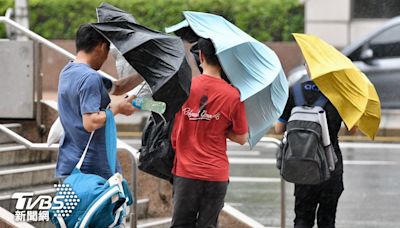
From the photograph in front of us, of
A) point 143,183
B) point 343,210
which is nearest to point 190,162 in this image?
point 143,183

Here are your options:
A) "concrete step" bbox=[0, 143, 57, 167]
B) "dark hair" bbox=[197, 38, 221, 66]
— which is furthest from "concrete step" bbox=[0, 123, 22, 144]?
"dark hair" bbox=[197, 38, 221, 66]

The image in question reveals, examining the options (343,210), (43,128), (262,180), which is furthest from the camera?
(262,180)

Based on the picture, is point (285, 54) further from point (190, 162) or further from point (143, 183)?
point (190, 162)

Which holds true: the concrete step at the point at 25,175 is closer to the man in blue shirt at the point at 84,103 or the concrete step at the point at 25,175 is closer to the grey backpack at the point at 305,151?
the man in blue shirt at the point at 84,103

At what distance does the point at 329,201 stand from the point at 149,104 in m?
1.68

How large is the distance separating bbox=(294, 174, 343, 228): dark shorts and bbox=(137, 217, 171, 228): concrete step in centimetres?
154

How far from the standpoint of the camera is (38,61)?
963cm

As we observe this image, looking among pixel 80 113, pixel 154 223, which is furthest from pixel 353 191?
pixel 80 113

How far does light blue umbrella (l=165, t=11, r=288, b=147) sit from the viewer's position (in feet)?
Answer: 22.0

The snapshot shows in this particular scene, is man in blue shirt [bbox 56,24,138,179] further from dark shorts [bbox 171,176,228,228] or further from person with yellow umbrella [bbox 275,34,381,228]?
person with yellow umbrella [bbox 275,34,381,228]

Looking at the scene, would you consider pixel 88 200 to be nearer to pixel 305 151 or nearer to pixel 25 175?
pixel 305 151

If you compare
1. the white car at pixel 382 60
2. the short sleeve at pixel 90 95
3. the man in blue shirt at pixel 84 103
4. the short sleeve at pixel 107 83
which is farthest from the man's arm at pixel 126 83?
the white car at pixel 382 60

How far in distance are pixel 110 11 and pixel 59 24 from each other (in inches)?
639

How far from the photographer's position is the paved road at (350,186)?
418 inches
